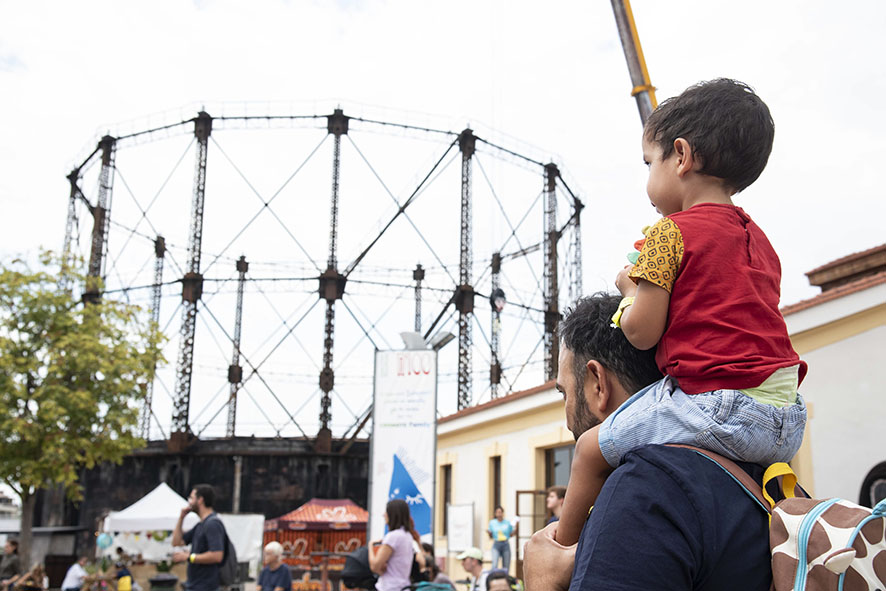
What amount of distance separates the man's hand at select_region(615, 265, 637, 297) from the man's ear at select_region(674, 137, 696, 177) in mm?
189

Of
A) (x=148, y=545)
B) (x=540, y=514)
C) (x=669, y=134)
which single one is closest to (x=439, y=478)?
(x=540, y=514)

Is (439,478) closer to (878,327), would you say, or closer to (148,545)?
(148,545)

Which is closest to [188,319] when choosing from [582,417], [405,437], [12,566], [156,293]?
[156,293]

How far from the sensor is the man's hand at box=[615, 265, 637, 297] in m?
1.62

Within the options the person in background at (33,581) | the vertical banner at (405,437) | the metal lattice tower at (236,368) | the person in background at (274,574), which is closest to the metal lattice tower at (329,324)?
the metal lattice tower at (236,368)

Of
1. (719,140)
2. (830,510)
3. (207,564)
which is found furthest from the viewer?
(207,564)

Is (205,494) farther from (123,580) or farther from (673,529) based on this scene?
(123,580)

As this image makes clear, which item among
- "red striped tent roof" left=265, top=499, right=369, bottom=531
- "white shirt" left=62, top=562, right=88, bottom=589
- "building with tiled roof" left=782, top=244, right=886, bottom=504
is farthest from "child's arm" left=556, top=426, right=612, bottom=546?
"red striped tent roof" left=265, top=499, right=369, bottom=531

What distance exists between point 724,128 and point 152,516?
2177 cm

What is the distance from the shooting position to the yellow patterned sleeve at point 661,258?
1485 mm

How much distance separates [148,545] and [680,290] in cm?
2473

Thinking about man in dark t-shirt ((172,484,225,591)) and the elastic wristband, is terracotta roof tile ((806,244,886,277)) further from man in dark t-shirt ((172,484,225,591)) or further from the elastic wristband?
the elastic wristband

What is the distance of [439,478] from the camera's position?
22484 millimetres

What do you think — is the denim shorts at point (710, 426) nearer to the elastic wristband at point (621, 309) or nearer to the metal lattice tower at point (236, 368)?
the elastic wristband at point (621, 309)
